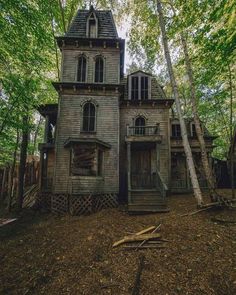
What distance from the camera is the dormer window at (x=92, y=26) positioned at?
45.1 feet

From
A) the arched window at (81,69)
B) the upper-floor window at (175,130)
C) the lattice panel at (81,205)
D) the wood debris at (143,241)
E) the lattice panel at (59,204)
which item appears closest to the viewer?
the wood debris at (143,241)

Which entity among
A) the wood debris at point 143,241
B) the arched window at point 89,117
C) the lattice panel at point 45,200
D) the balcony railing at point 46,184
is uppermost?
the arched window at point 89,117

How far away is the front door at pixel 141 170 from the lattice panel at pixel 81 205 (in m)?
3.92

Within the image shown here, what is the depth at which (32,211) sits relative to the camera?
1190 centimetres

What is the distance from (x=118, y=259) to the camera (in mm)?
5348

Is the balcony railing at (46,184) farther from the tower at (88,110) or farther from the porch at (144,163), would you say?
the porch at (144,163)

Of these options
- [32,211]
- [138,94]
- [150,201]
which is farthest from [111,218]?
[138,94]

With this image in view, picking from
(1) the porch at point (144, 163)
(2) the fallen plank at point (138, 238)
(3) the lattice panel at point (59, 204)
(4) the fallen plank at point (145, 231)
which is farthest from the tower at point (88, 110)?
(2) the fallen plank at point (138, 238)

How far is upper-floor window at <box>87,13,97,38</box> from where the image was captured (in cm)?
1374

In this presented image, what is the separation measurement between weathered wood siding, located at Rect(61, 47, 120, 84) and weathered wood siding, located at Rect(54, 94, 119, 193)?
4.58 feet

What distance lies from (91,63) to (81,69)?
847 mm

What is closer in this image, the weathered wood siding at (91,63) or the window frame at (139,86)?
the weathered wood siding at (91,63)

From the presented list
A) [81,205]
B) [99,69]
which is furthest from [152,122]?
[81,205]

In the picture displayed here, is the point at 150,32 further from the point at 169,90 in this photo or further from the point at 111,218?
the point at 169,90
